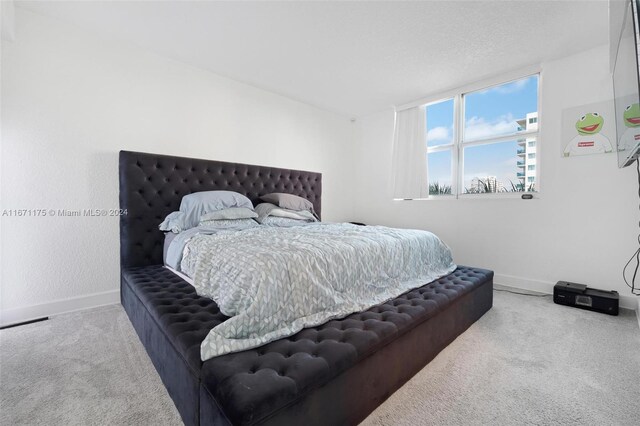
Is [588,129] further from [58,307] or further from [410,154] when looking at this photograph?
[58,307]

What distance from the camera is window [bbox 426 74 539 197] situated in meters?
3.29

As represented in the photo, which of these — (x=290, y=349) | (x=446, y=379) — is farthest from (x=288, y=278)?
(x=446, y=379)

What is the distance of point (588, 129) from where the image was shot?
9.19ft

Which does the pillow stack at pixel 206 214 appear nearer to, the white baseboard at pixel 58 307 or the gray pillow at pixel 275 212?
the gray pillow at pixel 275 212

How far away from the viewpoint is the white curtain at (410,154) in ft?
13.4

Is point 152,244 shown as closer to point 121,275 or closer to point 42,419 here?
point 121,275

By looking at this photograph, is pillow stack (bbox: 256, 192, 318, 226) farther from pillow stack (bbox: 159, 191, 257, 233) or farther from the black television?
the black television

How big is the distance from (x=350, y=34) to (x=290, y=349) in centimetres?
266

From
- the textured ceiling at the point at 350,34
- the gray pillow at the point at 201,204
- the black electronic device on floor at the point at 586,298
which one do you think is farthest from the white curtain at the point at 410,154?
the gray pillow at the point at 201,204

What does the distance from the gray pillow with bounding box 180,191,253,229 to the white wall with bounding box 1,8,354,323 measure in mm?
644

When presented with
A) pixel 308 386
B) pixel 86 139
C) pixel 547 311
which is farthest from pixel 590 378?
pixel 86 139

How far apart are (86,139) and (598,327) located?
465cm

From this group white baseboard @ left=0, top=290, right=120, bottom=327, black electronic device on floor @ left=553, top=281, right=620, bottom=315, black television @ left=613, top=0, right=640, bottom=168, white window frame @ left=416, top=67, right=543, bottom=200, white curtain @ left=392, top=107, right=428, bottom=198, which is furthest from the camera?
white curtain @ left=392, top=107, right=428, bottom=198

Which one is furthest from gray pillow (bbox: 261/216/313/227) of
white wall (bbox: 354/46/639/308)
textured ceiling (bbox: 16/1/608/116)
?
white wall (bbox: 354/46/639/308)
